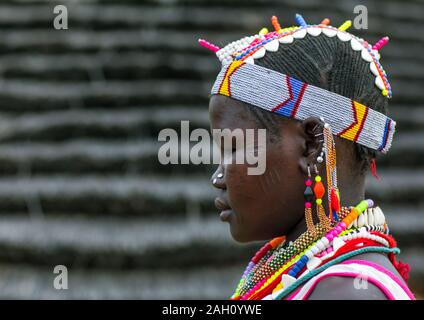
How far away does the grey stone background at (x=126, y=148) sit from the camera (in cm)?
475

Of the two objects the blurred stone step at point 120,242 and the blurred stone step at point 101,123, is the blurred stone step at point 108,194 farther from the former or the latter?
the blurred stone step at point 101,123

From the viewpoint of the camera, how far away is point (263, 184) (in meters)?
2.00

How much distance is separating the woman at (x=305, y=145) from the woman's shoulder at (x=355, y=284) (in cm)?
9

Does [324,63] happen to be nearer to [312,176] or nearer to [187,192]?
[312,176]

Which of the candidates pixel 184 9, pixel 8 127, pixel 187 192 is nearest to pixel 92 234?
pixel 187 192

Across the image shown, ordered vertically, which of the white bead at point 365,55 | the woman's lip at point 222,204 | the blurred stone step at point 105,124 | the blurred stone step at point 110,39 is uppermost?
the blurred stone step at point 110,39

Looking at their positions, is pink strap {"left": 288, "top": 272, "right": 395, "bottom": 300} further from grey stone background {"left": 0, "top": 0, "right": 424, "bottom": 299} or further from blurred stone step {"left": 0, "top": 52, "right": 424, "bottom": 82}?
blurred stone step {"left": 0, "top": 52, "right": 424, "bottom": 82}

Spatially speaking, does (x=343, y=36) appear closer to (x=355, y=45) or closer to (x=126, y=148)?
(x=355, y=45)

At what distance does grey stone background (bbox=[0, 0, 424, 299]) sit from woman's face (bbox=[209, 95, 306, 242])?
2718mm

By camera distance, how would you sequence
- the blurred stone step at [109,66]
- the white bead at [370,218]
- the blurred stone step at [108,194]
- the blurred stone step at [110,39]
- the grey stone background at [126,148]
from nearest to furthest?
the white bead at [370,218] < the grey stone background at [126,148] < the blurred stone step at [108,194] < the blurred stone step at [109,66] < the blurred stone step at [110,39]

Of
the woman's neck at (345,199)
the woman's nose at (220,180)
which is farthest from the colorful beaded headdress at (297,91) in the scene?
the woman's nose at (220,180)

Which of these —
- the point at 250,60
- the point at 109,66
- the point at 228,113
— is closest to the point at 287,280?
the point at 228,113

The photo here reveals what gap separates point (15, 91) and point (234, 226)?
3.89 m

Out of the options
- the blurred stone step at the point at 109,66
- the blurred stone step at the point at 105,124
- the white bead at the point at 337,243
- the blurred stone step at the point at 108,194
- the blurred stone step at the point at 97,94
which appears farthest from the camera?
the blurred stone step at the point at 109,66
